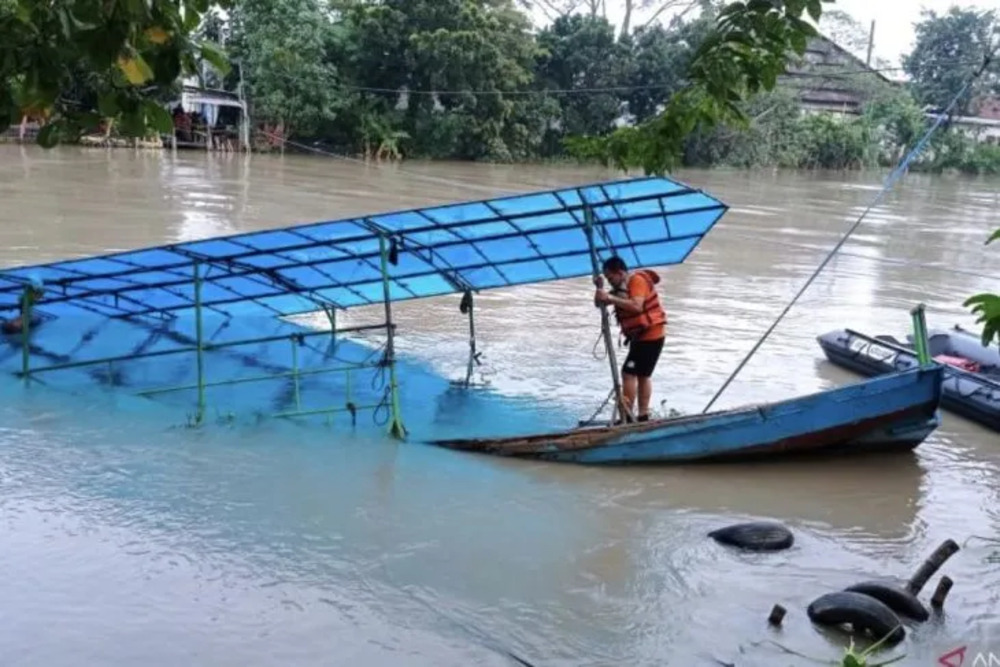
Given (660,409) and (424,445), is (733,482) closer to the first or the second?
(660,409)

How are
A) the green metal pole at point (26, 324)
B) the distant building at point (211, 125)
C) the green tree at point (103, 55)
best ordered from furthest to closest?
1. the distant building at point (211, 125)
2. the green metal pole at point (26, 324)
3. the green tree at point (103, 55)

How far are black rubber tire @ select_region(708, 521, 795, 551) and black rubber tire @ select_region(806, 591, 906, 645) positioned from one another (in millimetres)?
1060

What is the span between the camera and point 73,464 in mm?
7898

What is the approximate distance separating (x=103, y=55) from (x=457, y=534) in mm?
5232

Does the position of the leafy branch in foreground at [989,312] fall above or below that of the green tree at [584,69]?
below

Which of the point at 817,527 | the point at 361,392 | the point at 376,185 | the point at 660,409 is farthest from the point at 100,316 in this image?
the point at 376,185

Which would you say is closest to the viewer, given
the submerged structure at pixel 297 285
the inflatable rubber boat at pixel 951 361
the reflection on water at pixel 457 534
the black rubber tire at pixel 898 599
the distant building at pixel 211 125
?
the reflection on water at pixel 457 534

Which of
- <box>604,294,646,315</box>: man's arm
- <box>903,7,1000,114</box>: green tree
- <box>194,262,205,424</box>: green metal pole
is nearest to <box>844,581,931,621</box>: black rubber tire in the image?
<box>604,294,646,315</box>: man's arm

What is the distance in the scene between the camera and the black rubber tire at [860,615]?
5.57 meters

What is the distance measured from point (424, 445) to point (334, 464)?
31.4 inches

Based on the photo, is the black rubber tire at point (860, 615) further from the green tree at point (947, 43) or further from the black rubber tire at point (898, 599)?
the green tree at point (947, 43)

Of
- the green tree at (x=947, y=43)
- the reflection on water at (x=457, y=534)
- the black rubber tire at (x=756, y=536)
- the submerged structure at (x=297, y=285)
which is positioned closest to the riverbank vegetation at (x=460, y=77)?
the green tree at (x=947, y=43)

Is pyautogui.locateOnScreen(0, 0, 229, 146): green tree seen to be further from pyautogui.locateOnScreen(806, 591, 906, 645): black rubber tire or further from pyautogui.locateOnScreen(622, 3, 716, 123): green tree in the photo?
pyautogui.locateOnScreen(622, 3, 716, 123): green tree

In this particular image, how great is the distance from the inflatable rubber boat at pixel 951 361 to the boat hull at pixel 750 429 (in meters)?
1.72
